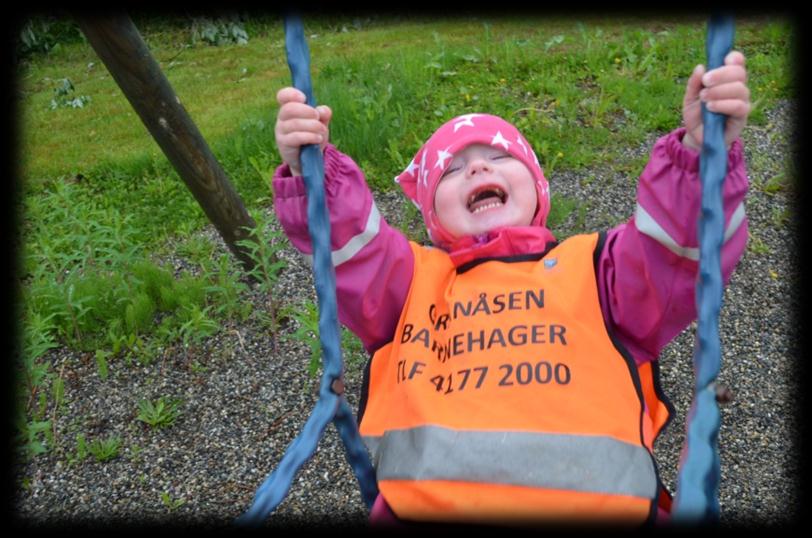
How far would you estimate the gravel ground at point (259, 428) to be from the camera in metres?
2.28

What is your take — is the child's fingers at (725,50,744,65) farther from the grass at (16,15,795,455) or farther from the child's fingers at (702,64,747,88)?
the grass at (16,15,795,455)

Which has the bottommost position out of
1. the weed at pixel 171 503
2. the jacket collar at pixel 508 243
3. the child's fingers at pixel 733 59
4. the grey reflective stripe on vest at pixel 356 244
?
the weed at pixel 171 503

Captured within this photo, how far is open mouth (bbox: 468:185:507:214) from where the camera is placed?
1.80 m

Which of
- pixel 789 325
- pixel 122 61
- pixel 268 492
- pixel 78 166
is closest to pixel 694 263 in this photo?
pixel 268 492

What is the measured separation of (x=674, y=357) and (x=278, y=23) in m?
5.51

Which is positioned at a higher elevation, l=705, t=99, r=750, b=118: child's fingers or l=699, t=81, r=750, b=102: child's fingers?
l=699, t=81, r=750, b=102: child's fingers

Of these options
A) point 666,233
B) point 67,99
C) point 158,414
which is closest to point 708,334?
point 666,233

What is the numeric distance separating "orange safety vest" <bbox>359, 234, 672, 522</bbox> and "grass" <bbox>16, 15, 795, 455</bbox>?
923 mm

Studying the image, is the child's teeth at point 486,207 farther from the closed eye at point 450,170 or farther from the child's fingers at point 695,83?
the child's fingers at point 695,83

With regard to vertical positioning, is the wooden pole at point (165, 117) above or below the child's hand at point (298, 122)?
below

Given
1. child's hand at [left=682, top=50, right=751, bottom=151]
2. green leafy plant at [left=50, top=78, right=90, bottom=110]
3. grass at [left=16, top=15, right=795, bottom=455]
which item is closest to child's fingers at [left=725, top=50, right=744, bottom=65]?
child's hand at [left=682, top=50, right=751, bottom=151]

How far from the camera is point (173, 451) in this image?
2.49m

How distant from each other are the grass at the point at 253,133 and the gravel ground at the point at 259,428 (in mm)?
86

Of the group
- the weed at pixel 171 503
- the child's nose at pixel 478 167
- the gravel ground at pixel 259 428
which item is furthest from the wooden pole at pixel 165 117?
the child's nose at pixel 478 167
